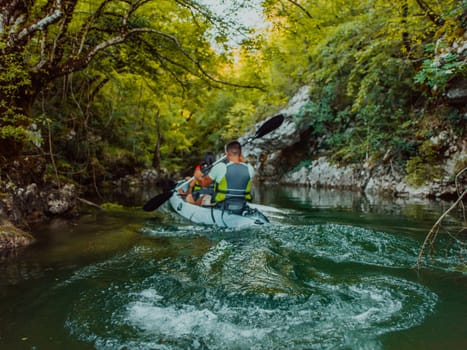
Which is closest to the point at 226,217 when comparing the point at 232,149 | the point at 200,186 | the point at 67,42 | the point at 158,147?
the point at 232,149

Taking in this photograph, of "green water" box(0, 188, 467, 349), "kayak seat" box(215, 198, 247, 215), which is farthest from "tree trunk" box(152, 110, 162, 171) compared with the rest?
"green water" box(0, 188, 467, 349)

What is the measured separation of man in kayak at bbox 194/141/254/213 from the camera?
5.98m

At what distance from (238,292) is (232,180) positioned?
320 cm

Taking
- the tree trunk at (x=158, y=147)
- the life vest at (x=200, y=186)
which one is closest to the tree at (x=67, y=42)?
the life vest at (x=200, y=186)

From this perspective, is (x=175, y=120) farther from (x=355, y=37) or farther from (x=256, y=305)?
(x=256, y=305)

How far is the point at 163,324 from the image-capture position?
2.45 m

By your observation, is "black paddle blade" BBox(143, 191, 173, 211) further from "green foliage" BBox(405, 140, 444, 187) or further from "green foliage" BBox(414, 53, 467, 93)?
"green foliage" BBox(405, 140, 444, 187)

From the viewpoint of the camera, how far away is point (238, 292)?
9.71ft

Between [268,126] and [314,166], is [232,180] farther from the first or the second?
[314,166]

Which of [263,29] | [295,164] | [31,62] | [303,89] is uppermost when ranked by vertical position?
[303,89]

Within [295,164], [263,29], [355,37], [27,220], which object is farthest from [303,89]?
[27,220]

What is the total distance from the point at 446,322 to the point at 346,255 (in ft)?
5.64

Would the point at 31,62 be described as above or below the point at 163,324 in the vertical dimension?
above

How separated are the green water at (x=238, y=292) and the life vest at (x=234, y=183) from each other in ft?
2.81
